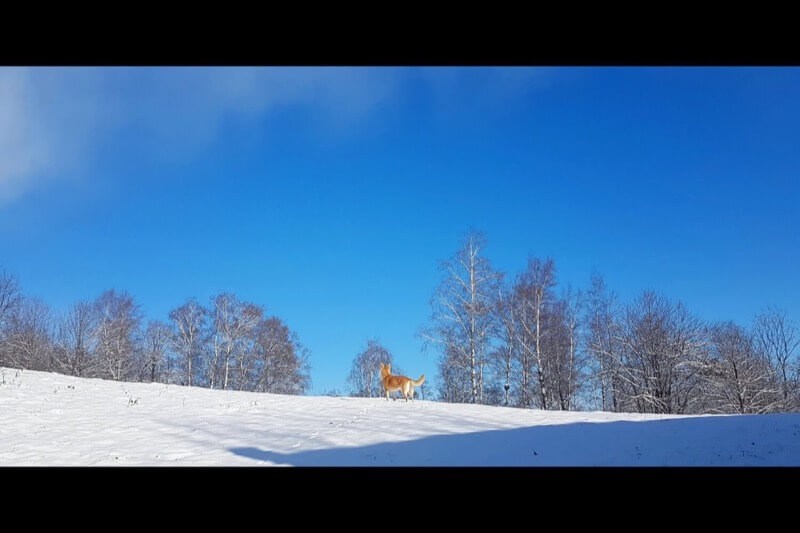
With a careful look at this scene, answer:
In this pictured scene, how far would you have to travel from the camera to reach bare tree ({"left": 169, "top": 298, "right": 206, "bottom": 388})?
2306cm

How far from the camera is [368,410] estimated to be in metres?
9.57

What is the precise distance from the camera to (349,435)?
690 centimetres

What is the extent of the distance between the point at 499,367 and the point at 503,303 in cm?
229

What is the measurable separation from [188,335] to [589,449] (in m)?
21.7

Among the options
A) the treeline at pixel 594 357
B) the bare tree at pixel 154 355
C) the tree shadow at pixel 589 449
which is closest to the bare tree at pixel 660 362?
the treeline at pixel 594 357

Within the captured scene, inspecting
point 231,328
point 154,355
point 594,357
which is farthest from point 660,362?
point 154,355

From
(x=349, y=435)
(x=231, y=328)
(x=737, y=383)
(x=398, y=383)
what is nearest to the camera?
(x=349, y=435)

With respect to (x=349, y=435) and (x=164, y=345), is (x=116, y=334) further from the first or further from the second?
(x=349, y=435)

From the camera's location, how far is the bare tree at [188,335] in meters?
23.1

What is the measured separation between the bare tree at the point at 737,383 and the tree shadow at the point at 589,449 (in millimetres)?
10634

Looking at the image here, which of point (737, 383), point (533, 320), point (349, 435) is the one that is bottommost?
point (349, 435)

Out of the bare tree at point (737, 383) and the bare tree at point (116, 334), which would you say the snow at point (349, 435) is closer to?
the bare tree at point (737, 383)
